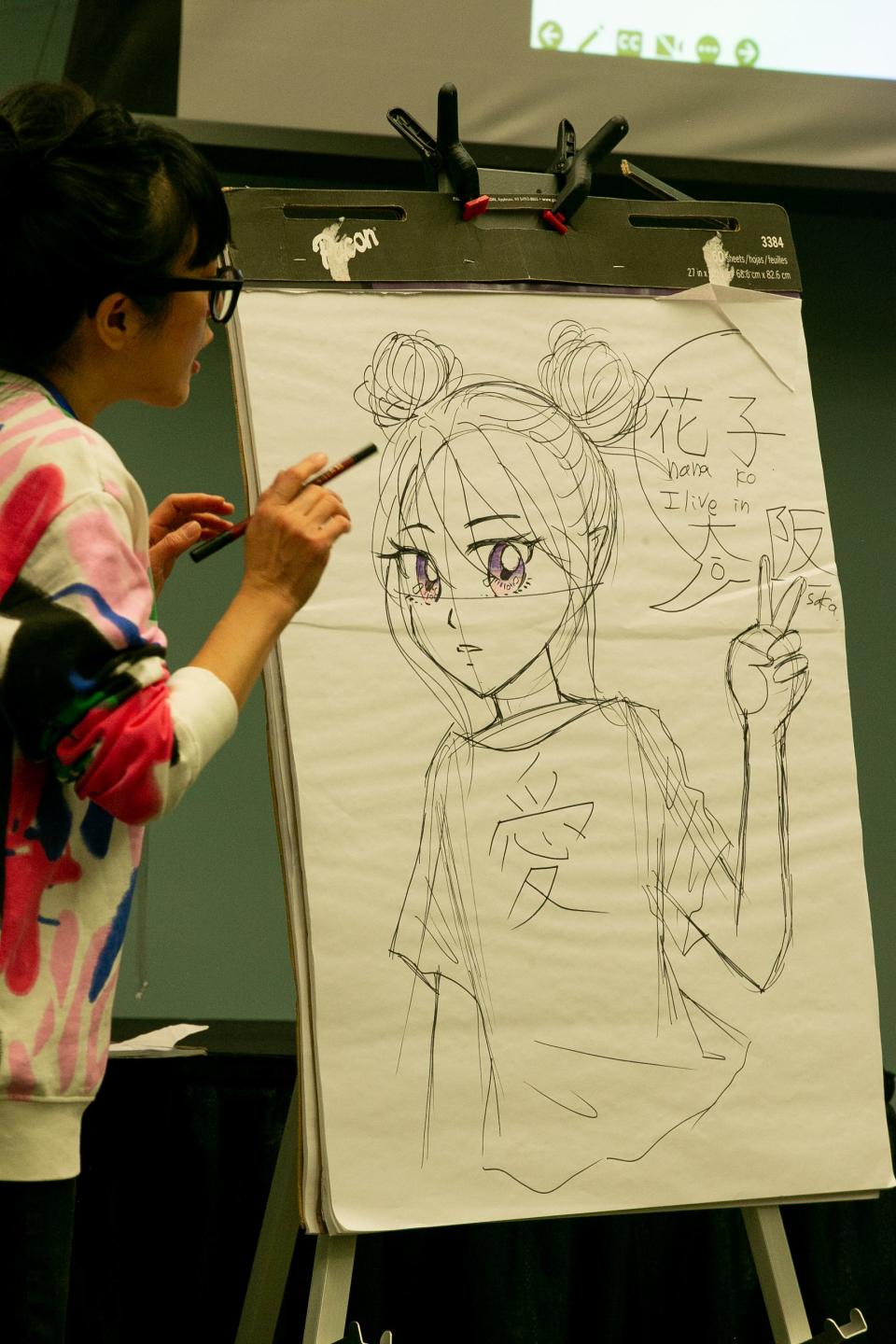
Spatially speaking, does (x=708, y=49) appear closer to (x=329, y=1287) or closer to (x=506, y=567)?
(x=506, y=567)

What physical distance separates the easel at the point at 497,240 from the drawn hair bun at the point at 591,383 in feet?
0.23

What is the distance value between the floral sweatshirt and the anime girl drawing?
1.75 ft

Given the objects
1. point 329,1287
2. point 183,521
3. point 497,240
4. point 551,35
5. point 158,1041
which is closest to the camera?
point 329,1287

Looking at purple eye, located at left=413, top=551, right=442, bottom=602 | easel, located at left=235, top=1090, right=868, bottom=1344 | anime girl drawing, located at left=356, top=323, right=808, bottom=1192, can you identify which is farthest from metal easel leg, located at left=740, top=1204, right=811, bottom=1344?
purple eye, located at left=413, top=551, right=442, bottom=602

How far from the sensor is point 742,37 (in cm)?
227

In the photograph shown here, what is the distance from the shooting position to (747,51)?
2273mm

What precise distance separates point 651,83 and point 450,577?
1227 millimetres

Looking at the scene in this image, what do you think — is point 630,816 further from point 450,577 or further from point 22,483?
point 22,483

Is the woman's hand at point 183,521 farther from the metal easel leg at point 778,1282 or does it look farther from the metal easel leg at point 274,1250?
the metal easel leg at point 778,1282

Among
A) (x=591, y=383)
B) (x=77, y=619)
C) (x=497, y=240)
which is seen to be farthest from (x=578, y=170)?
(x=77, y=619)

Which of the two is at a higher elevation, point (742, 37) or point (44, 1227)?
point (742, 37)

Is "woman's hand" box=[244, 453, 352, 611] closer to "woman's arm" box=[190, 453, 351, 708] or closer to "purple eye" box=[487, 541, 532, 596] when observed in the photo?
"woman's arm" box=[190, 453, 351, 708]

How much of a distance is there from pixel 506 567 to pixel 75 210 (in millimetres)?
675

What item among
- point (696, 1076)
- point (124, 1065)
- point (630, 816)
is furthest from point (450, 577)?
point (124, 1065)
